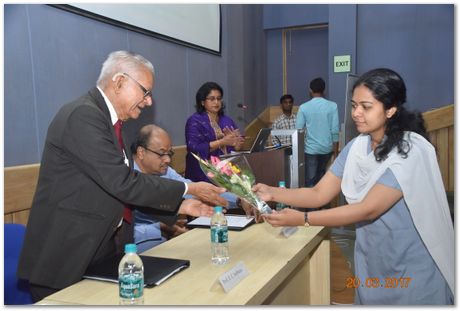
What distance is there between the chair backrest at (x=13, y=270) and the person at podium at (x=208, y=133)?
181 cm

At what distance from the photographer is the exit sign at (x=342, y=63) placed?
217 inches

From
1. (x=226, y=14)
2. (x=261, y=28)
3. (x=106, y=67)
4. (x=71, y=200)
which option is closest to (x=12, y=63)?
(x=106, y=67)

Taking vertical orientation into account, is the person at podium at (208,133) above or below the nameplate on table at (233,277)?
above

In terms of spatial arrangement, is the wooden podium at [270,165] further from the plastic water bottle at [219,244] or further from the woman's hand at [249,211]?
the plastic water bottle at [219,244]

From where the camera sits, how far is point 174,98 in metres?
4.07

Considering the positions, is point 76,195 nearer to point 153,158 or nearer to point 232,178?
point 232,178

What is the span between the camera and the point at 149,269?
140cm

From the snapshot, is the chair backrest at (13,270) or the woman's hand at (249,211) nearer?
the chair backrest at (13,270)

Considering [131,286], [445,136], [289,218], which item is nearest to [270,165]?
[289,218]

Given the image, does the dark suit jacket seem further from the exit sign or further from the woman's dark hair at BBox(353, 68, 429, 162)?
the exit sign

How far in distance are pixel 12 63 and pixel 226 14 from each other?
3.23m

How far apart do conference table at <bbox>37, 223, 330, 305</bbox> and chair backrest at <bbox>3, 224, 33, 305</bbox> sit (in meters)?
0.44

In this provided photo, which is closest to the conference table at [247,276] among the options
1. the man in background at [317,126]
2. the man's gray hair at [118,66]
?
the man's gray hair at [118,66]

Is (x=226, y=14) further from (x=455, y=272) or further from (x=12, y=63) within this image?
(x=455, y=272)
